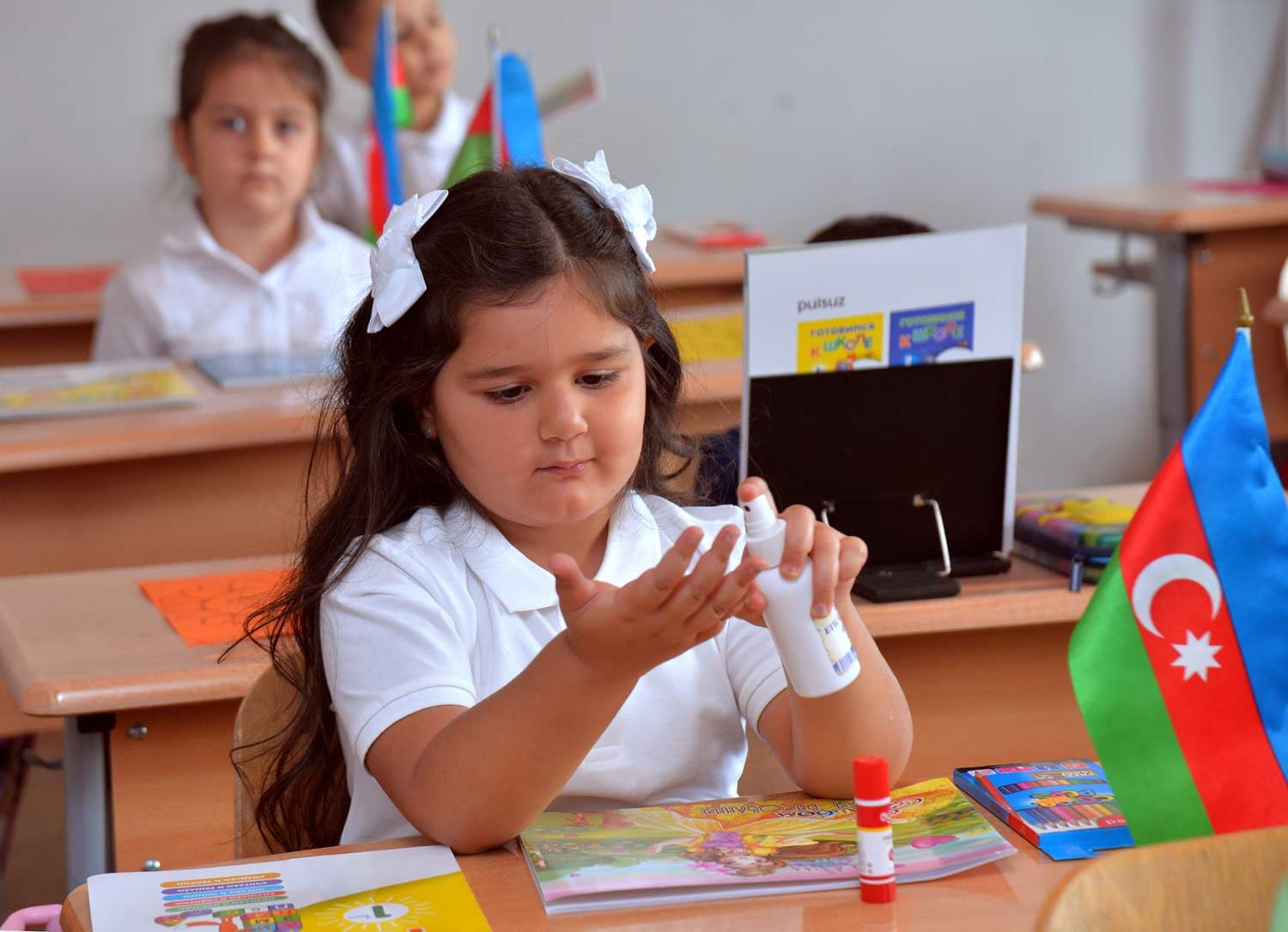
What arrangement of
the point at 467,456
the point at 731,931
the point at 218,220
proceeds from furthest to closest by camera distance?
the point at 218,220 → the point at 467,456 → the point at 731,931

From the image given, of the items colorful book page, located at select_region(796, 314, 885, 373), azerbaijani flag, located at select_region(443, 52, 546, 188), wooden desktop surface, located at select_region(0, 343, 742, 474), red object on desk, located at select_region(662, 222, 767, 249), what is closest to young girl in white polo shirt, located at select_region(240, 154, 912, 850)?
colorful book page, located at select_region(796, 314, 885, 373)

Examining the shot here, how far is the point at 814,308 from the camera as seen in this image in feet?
5.51

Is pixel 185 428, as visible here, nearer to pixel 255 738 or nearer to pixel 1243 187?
pixel 255 738

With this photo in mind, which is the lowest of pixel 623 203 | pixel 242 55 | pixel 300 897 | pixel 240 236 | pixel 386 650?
pixel 300 897

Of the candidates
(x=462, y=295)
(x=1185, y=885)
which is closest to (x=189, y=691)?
(x=462, y=295)

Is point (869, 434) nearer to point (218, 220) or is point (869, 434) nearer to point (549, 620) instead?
point (549, 620)

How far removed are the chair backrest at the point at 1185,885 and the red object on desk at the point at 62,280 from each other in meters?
3.16

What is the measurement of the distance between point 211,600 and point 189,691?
0.24m

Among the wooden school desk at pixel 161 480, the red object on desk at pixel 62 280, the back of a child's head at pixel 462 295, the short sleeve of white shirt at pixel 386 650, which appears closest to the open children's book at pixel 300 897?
the short sleeve of white shirt at pixel 386 650

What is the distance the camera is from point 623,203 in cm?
138

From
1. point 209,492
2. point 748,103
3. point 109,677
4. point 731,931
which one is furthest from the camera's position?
point 748,103

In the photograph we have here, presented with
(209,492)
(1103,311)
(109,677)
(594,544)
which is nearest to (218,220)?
(209,492)

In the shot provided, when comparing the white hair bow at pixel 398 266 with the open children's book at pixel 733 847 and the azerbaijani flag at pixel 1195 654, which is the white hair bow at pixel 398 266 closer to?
the open children's book at pixel 733 847

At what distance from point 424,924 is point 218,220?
8.32 feet
